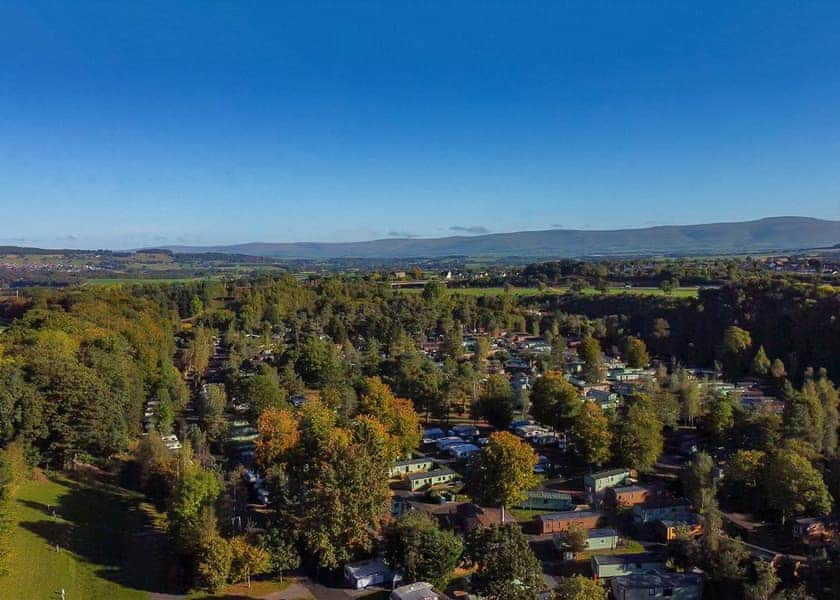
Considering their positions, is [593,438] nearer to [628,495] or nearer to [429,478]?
[628,495]

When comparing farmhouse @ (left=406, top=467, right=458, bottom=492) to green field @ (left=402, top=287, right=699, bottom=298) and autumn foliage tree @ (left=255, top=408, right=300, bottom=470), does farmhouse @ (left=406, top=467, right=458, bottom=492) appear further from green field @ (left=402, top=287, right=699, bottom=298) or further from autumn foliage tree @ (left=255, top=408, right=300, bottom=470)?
green field @ (left=402, top=287, right=699, bottom=298)

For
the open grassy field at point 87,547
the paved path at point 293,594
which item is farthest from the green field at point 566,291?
the paved path at point 293,594

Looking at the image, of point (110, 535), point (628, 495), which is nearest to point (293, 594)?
point (110, 535)

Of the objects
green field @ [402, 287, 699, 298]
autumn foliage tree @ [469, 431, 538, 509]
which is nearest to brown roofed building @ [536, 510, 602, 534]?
autumn foliage tree @ [469, 431, 538, 509]

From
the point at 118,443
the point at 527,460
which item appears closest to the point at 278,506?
the point at 527,460

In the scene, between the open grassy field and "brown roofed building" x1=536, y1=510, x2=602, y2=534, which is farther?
"brown roofed building" x1=536, y1=510, x2=602, y2=534

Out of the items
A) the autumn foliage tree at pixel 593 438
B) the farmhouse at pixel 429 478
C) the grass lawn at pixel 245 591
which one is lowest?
the grass lawn at pixel 245 591

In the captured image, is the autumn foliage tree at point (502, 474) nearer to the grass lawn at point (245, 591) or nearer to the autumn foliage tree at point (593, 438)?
the autumn foliage tree at point (593, 438)

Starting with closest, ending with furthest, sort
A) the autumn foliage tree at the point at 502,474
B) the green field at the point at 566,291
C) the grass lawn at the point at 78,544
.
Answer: the grass lawn at the point at 78,544, the autumn foliage tree at the point at 502,474, the green field at the point at 566,291

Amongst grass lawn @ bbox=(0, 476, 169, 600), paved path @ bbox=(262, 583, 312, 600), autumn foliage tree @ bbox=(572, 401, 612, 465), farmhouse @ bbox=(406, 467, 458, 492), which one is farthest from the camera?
farmhouse @ bbox=(406, 467, 458, 492)
